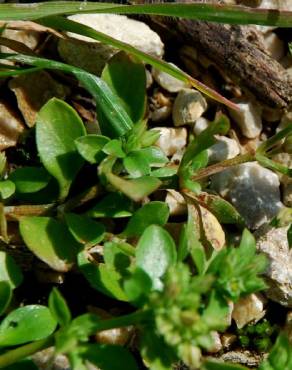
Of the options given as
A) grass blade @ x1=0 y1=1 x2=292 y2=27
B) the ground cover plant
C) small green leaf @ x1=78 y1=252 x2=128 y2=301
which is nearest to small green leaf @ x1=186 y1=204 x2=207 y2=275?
the ground cover plant

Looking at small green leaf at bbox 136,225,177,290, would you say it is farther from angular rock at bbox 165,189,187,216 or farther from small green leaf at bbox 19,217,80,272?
angular rock at bbox 165,189,187,216

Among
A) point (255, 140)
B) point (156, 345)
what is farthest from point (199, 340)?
point (255, 140)

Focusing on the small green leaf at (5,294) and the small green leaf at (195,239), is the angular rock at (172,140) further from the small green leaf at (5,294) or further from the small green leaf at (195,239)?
the small green leaf at (5,294)

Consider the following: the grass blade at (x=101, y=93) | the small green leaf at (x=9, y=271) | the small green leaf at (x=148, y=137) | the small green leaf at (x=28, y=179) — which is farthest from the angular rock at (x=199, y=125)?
the small green leaf at (x=9, y=271)

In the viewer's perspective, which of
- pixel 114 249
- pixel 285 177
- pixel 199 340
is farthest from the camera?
pixel 285 177

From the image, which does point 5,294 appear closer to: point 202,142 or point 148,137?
point 148,137

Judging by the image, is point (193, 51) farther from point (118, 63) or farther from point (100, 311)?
point (100, 311)

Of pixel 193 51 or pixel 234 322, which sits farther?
pixel 193 51
